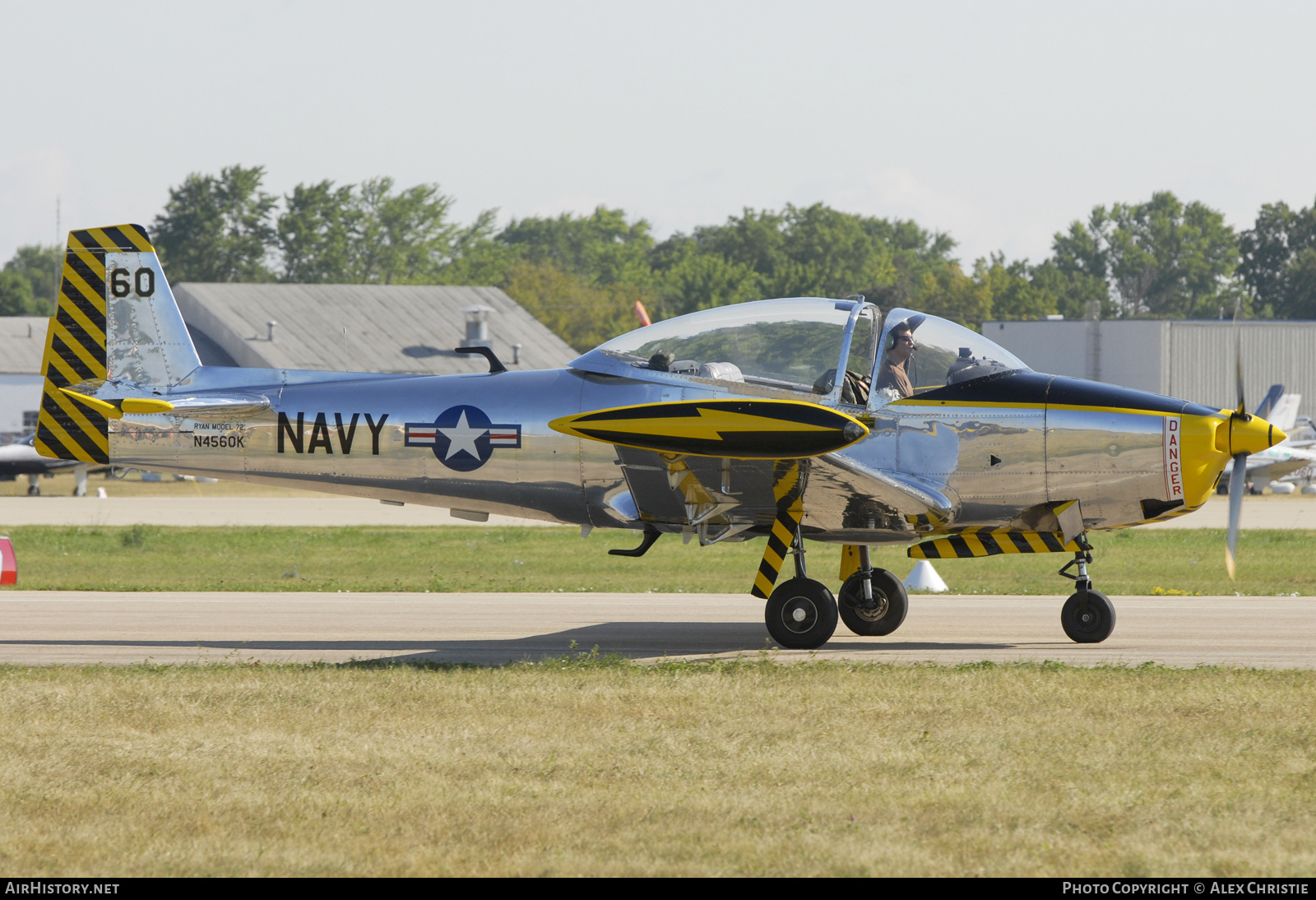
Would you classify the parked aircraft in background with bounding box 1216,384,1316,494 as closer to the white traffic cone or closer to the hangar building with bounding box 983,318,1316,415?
the hangar building with bounding box 983,318,1316,415

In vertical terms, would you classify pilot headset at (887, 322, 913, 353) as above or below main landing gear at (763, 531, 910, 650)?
above

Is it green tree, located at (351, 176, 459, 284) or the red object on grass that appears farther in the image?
green tree, located at (351, 176, 459, 284)

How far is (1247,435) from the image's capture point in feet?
36.3

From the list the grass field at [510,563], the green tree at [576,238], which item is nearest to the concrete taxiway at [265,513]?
the grass field at [510,563]

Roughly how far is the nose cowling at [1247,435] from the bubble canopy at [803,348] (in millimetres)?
1675

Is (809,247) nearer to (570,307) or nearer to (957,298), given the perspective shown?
(957,298)

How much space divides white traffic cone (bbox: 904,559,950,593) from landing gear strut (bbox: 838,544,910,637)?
449cm

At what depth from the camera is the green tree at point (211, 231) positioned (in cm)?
10125

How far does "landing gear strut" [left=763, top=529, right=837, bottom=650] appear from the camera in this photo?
11859 millimetres

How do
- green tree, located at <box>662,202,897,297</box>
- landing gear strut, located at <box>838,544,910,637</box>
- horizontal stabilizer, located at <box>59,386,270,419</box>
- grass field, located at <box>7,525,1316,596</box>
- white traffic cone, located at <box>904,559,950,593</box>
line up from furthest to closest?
green tree, located at <box>662,202,897,297</box> < grass field, located at <box>7,525,1316,596</box> < white traffic cone, located at <box>904,559,950,593</box> < landing gear strut, located at <box>838,544,910,637</box> < horizontal stabilizer, located at <box>59,386,270,419</box>

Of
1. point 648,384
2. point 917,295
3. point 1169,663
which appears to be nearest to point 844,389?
point 648,384

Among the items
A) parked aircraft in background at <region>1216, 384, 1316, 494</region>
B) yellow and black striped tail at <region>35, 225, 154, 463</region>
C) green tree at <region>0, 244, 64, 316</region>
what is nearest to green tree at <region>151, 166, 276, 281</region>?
green tree at <region>0, 244, 64, 316</region>

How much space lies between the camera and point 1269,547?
26000mm

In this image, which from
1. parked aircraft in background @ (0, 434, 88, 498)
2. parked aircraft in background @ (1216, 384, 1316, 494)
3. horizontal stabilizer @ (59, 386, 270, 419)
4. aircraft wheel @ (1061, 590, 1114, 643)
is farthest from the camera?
parked aircraft in background @ (1216, 384, 1316, 494)
